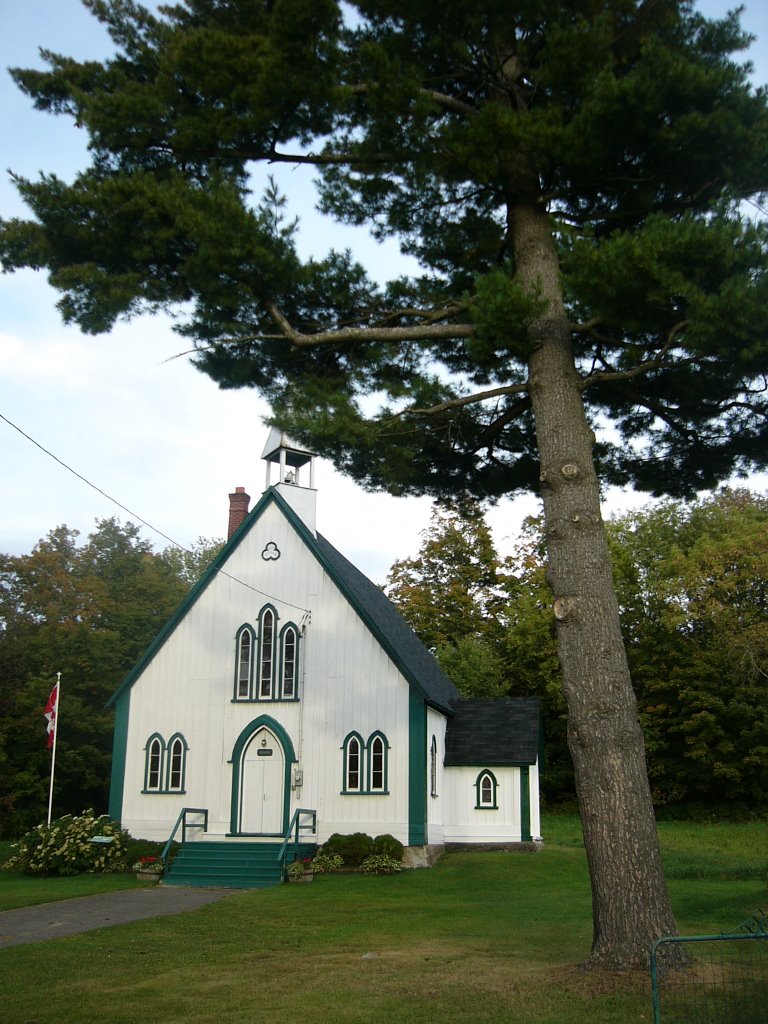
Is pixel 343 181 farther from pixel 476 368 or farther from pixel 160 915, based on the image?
pixel 160 915

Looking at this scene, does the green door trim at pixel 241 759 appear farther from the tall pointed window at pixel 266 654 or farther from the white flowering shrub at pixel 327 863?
the white flowering shrub at pixel 327 863

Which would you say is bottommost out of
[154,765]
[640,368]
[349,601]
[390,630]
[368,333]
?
[154,765]

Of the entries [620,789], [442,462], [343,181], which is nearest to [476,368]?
[442,462]

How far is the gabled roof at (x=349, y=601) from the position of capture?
22.8 metres

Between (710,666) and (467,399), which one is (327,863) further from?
(710,666)

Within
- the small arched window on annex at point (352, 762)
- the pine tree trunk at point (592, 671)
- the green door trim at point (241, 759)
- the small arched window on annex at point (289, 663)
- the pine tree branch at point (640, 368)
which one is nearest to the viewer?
the pine tree trunk at point (592, 671)

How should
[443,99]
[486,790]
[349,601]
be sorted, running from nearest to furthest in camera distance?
[443,99]
[349,601]
[486,790]

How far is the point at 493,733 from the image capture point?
26.0 m

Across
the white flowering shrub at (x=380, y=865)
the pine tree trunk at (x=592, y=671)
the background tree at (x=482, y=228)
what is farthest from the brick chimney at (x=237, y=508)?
the pine tree trunk at (x=592, y=671)

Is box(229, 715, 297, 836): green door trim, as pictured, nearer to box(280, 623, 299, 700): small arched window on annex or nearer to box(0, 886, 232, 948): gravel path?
box(280, 623, 299, 700): small arched window on annex

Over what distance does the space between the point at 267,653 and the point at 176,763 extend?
138 inches

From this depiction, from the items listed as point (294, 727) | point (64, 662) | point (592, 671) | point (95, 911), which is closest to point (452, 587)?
point (64, 662)

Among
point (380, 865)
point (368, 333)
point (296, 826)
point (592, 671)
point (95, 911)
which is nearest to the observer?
point (592, 671)

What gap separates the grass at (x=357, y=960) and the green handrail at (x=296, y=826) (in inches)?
68.7
